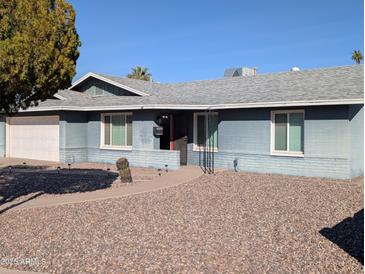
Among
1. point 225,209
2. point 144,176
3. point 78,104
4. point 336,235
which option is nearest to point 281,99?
point 144,176

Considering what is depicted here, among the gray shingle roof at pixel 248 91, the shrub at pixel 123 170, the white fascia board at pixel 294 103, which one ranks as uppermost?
the gray shingle roof at pixel 248 91

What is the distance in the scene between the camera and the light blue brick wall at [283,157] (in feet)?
43.1

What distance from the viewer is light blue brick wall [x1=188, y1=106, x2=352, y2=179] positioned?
43.1 ft

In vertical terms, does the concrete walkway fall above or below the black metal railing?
below

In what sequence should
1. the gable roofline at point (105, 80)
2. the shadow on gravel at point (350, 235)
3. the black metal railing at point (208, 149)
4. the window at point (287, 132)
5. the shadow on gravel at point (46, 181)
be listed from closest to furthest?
the shadow on gravel at point (350, 235)
the shadow on gravel at point (46, 181)
the window at point (287, 132)
the black metal railing at point (208, 149)
the gable roofline at point (105, 80)

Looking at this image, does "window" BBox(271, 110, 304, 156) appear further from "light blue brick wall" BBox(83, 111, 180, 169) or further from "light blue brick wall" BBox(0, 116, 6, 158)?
"light blue brick wall" BBox(0, 116, 6, 158)

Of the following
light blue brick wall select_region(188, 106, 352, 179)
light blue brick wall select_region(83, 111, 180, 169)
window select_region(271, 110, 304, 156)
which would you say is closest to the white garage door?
light blue brick wall select_region(83, 111, 180, 169)

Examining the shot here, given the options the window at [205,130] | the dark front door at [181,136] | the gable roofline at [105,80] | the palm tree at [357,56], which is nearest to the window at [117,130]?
the gable roofline at [105,80]

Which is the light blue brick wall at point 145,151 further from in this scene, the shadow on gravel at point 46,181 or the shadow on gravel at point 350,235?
the shadow on gravel at point 350,235

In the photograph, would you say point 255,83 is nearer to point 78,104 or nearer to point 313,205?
point 78,104

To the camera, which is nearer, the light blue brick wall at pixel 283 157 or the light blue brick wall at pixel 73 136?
the light blue brick wall at pixel 283 157

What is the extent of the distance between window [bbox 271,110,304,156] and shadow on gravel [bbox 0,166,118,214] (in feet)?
20.3

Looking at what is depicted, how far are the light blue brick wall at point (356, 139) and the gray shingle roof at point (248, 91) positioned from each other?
0.84 m

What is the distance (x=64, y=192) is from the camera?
11195mm
